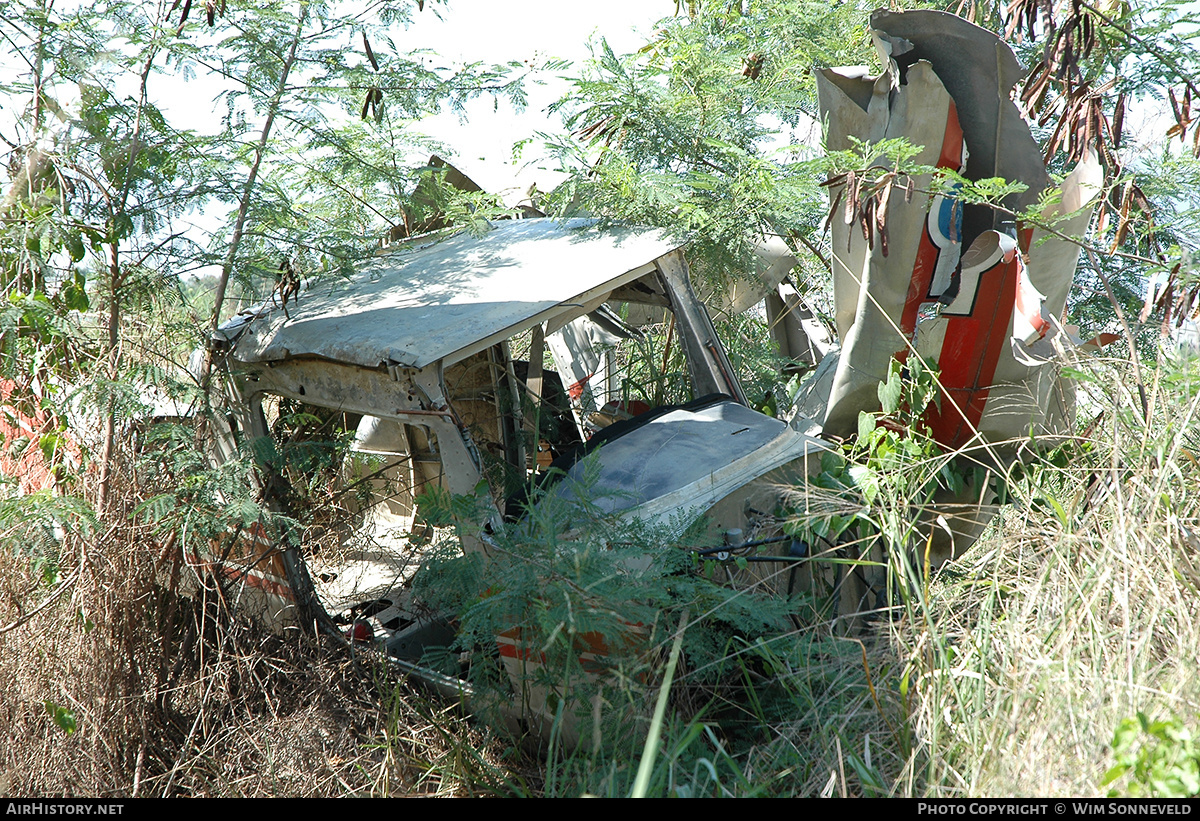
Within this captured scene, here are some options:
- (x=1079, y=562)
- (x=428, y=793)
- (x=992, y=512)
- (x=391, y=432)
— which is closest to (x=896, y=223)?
(x=992, y=512)

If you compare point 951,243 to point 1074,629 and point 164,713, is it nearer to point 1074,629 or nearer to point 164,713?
point 1074,629

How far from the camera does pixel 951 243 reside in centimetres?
379

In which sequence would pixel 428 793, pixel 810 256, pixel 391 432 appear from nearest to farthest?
pixel 428 793 < pixel 810 256 < pixel 391 432

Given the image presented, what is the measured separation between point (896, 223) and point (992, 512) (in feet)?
4.80

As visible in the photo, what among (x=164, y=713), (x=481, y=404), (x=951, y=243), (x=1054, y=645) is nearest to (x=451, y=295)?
(x=481, y=404)

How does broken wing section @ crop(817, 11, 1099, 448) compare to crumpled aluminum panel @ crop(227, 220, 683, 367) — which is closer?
broken wing section @ crop(817, 11, 1099, 448)

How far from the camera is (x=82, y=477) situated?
364cm

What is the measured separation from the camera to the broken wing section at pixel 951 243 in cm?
354

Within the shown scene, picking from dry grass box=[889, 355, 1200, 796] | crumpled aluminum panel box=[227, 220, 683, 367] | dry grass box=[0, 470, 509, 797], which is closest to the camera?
dry grass box=[889, 355, 1200, 796]

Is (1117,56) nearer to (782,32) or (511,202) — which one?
(782,32)

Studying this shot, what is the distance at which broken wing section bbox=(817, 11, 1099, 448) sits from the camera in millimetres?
3541

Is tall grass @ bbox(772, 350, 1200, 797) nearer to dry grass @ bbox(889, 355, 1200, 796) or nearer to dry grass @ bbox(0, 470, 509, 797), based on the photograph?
dry grass @ bbox(889, 355, 1200, 796)

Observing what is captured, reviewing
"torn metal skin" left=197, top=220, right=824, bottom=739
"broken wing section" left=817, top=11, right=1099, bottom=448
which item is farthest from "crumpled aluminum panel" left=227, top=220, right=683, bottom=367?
"broken wing section" left=817, top=11, right=1099, bottom=448
